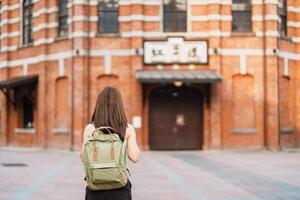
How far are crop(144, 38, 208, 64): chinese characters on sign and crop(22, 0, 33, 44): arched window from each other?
27.2 feet

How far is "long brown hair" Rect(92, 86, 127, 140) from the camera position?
4789 mm

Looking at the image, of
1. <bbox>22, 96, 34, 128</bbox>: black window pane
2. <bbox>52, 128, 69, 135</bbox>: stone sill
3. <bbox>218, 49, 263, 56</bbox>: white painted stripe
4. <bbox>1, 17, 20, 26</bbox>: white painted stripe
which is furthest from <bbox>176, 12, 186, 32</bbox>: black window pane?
<bbox>1, 17, 20, 26</bbox>: white painted stripe

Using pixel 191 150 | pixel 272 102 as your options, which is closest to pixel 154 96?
pixel 191 150

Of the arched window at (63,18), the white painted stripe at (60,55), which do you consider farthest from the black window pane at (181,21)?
the arched window at (63,18)

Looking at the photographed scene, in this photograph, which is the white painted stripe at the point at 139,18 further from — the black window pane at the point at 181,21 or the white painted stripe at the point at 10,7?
the white painted stripe at the point at 10,7

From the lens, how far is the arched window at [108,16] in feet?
88.0

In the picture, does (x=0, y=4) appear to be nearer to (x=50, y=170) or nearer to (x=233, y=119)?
(x=233, y=119)

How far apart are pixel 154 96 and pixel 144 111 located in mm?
996

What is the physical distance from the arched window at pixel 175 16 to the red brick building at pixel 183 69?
49 millimetres

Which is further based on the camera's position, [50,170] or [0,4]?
[0,4]

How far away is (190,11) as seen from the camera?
87.0 ft

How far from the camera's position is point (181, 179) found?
1422 cm

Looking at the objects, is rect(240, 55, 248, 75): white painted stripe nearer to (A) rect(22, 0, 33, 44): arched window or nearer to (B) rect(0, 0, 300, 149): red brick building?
(B) rect(0, 0, 300, 149): red brick building

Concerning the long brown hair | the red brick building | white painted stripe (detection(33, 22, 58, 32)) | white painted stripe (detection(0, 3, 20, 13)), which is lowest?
the long brown hair
